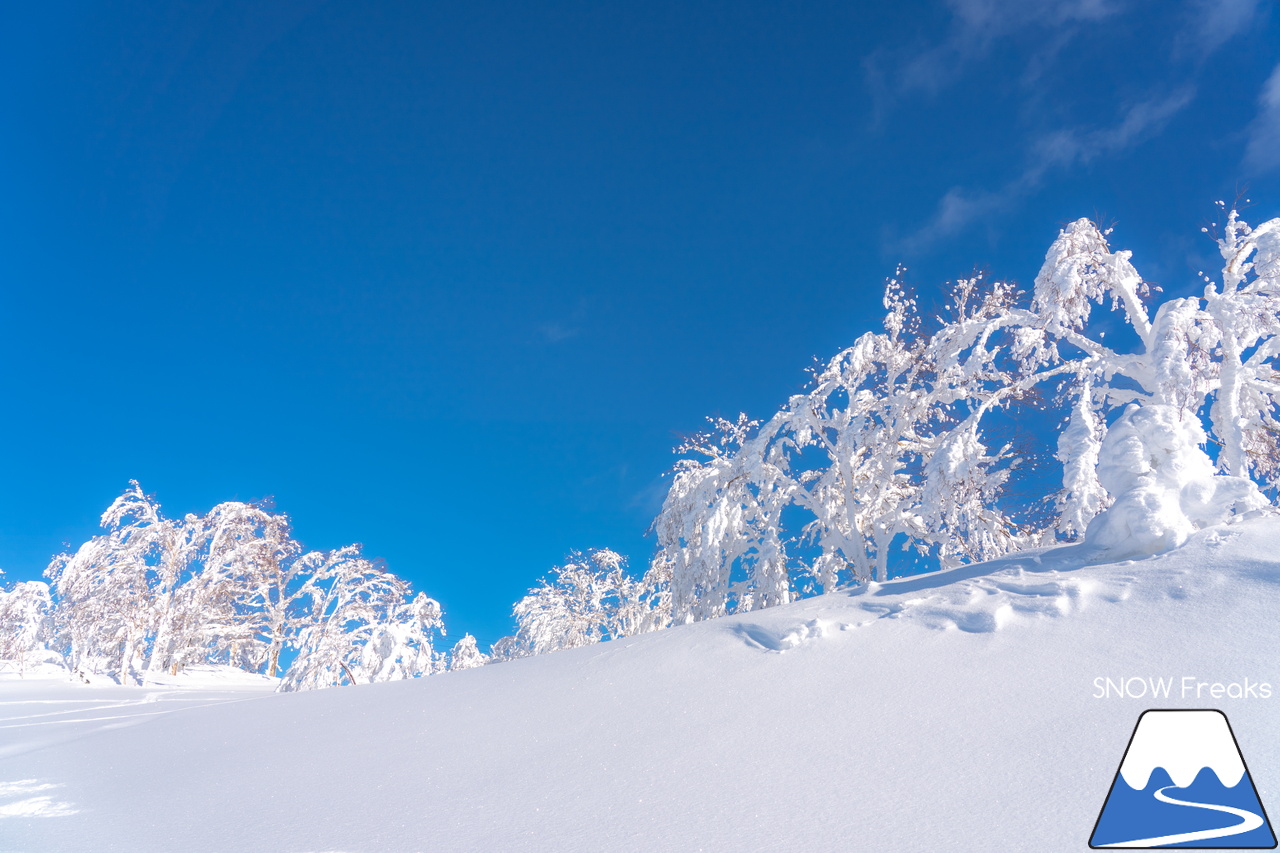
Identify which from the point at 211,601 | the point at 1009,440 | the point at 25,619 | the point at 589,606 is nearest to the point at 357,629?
the point at 211,601

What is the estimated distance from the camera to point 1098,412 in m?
→ 8.35

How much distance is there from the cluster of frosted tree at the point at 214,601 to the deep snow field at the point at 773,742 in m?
12.3

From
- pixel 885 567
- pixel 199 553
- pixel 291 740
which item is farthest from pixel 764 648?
pixel 199 553

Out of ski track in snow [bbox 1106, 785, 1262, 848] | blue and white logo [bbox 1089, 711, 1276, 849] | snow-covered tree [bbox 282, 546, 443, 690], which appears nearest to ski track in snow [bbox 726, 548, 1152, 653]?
blue and white logo [bbox 1089, 711, 1276, 849]

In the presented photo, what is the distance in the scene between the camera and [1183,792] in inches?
94.1

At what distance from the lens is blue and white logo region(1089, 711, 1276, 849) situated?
2.16m

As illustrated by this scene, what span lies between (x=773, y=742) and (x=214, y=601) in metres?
20.5

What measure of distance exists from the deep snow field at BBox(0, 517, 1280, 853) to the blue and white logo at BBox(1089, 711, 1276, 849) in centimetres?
7

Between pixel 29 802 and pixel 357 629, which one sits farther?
pixel 357 629

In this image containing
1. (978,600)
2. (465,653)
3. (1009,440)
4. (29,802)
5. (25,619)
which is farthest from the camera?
(465,653)

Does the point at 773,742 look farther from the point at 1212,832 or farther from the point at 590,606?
the point at 590,606

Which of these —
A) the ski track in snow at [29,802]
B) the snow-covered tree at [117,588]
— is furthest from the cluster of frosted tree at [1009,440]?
the snow-covered tree at [117,588]

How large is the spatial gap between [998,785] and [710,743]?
4.53 feet

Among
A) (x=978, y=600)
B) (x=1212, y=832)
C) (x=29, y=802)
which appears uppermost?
(x=978, y=600)
